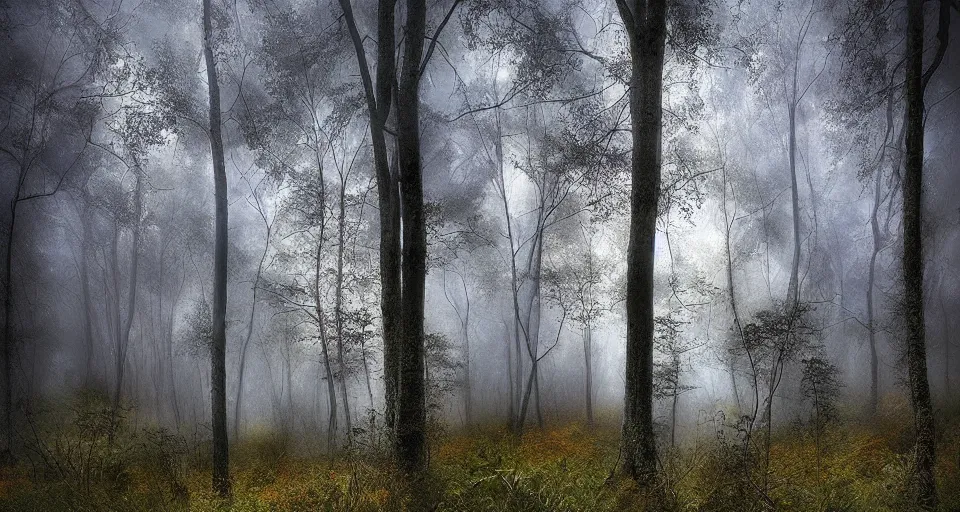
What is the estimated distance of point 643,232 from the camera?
208 inches

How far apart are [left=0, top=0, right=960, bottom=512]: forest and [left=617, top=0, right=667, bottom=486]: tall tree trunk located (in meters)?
0.03

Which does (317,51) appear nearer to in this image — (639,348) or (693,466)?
(639,348)

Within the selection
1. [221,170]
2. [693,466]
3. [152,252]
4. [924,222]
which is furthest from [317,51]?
[924,222]

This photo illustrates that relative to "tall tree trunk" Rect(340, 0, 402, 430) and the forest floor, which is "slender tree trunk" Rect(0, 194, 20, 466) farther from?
"tall tree trunk" Rect(340, 0, 402, 430)

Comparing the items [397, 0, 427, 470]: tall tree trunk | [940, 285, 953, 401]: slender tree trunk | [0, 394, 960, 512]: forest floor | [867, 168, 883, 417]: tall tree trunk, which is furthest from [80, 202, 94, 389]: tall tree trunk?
[940, 285, 953, 401]: slender tree trunk

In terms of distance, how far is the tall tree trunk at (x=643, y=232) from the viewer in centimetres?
521

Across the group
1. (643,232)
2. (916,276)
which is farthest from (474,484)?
(916,276)

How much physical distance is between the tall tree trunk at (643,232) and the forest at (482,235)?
3 centimetres

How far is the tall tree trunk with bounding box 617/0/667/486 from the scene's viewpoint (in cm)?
521

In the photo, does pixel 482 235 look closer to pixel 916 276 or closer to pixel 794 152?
pixel 794 152

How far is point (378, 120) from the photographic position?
617 centimetres

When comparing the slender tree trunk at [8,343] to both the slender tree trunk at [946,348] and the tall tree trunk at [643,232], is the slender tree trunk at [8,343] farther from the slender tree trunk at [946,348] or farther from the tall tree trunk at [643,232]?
the slender tree trunk at [946,348]

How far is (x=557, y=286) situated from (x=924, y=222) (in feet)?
24.4

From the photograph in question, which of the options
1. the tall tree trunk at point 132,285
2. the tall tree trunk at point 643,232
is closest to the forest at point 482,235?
the tall tree trunk at point 643,232
